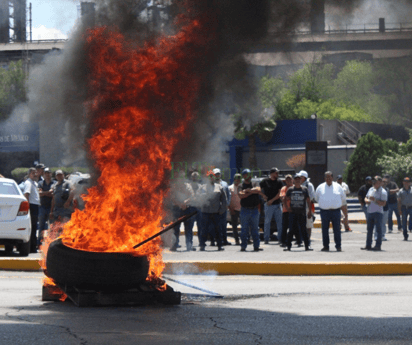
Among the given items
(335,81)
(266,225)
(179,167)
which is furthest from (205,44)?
(335,81)

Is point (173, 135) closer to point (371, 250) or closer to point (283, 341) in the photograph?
point (283, 341)

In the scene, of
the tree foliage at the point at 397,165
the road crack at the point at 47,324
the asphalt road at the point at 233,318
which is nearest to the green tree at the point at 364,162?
the tree foliage at the point at 397,165

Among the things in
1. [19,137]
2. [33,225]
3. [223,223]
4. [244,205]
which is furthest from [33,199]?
[19,137]

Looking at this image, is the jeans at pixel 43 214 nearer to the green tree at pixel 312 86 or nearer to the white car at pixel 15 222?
the white car at pixel 15 222

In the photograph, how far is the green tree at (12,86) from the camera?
35812mm

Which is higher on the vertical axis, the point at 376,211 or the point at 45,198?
the point at 45,198

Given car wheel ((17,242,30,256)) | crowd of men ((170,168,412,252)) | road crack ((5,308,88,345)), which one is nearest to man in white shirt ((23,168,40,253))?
car wheel ((17,242,30,256))

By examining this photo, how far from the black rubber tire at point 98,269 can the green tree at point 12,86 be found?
2602cm

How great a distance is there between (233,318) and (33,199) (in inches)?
359

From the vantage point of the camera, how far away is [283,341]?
259 inches

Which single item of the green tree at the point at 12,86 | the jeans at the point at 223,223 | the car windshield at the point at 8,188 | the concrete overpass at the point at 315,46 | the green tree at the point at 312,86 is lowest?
the jeans at the point at 223,223

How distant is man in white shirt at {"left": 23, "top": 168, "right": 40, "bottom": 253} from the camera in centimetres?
1597

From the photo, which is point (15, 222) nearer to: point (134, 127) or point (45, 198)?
point (45, 198)

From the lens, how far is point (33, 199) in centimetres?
1611
